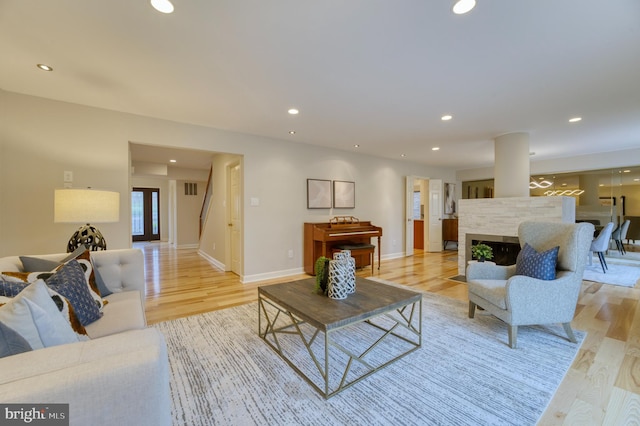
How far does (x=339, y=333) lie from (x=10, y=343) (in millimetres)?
2096

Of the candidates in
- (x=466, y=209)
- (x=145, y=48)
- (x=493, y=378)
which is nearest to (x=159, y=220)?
(x=145, y=48)

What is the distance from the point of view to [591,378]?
1.76 metres

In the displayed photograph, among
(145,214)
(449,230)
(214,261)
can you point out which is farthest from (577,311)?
(145,214)

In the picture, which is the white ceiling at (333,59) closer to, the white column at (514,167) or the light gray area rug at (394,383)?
the white column at (514,167)

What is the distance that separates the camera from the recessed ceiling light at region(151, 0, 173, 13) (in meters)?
1.56

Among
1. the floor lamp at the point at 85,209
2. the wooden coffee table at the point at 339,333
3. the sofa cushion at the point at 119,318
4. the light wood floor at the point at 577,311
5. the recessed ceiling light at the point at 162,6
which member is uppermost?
the recessed ceiling light at the point at 162,6

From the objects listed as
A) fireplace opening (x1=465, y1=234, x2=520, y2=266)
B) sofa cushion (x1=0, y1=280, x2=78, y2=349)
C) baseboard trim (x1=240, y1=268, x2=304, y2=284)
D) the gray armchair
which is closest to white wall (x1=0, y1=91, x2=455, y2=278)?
baseboard trim (x1=240, y1=268, x2=304, y2=284)

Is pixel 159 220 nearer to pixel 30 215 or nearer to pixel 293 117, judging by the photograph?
pixel 30 215

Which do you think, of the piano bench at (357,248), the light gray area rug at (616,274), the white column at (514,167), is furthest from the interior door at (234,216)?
the light gray area rug at (616,274)

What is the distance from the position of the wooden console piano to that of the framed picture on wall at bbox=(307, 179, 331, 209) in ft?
1.18

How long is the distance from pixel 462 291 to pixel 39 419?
4.10 meters

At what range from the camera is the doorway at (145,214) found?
30.0 feet

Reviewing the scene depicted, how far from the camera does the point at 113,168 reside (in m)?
3.21

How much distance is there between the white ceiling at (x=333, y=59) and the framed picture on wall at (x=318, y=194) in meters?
1.48
